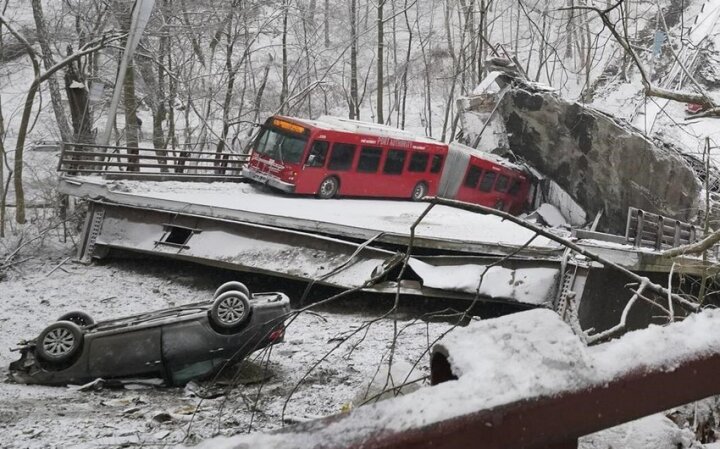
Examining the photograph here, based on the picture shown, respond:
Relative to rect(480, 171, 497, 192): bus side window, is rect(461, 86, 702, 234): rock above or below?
above

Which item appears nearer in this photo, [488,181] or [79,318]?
[79,318]

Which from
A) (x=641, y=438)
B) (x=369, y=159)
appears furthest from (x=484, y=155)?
(x=641, y=438)

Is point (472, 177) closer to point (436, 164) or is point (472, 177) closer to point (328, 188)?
point (436, 164)

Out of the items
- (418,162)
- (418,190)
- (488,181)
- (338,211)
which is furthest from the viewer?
(488,181)

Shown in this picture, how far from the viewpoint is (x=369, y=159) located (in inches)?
738

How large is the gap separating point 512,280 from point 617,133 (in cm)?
1154

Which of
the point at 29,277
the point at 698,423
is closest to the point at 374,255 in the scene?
the point at 29,277

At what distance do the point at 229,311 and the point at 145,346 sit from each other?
1059mm

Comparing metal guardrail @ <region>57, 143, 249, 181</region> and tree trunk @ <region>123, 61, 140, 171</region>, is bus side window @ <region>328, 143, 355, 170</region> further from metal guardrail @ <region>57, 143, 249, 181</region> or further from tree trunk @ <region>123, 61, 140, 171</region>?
tree trunk @ <region>123, 61, 140, 171</region>

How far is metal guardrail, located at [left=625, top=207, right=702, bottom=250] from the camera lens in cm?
1213

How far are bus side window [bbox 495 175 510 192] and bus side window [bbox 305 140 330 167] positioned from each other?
8313 millimetres

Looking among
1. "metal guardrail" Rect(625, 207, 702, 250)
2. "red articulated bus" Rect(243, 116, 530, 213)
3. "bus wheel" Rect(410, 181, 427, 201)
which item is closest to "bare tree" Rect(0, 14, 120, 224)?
"red articulated bus" Rect(243, 116, 530, 213)

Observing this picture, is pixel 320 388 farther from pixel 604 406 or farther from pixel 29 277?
pixel 29 277

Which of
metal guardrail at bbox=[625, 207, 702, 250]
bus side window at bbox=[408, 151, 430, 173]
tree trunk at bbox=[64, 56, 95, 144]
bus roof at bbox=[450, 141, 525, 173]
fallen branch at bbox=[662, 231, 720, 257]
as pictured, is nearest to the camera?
fallen branch at bbox=[662, 231, 720, 257]
